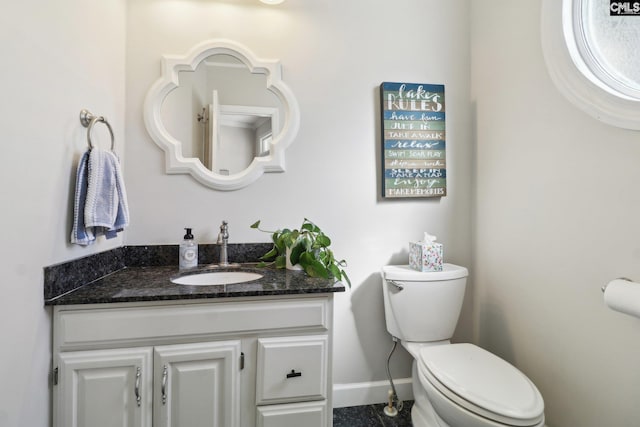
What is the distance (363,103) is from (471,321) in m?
1.44

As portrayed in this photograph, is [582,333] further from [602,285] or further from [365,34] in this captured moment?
[365,34]

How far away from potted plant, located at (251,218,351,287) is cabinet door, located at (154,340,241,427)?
44 centimetres

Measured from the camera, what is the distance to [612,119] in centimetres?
104

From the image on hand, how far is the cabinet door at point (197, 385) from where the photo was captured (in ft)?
3.28

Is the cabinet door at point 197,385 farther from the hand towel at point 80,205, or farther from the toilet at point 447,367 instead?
the toilet at point 447,367

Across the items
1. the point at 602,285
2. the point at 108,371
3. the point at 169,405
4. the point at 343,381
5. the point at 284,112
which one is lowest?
the point at 343,381

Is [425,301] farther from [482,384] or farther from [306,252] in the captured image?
[306,252]

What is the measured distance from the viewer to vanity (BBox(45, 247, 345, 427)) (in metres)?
0.96

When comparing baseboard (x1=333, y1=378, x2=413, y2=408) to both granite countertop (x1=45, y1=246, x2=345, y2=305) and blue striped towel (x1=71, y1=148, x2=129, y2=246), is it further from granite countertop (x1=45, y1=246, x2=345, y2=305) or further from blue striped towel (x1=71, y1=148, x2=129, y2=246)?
blue striped towel (x1=71, y1=148, x2=129, y2=246)

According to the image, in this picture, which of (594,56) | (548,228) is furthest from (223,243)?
(594,56)

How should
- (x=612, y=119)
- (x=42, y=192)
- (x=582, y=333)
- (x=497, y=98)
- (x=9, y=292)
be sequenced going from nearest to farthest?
1. (x=9, y=292)
2. (x=42, y=192)
3. (x=612, y=119)
4. (x=582, y=333)
5. (x=497, y=98)

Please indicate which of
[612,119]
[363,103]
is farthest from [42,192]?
[612,119]

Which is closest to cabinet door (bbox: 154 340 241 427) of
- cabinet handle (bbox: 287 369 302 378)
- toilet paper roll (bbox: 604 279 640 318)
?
cabinet handle (bbox: 287 369 302 378)

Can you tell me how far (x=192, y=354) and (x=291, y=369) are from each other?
35 centimetres
